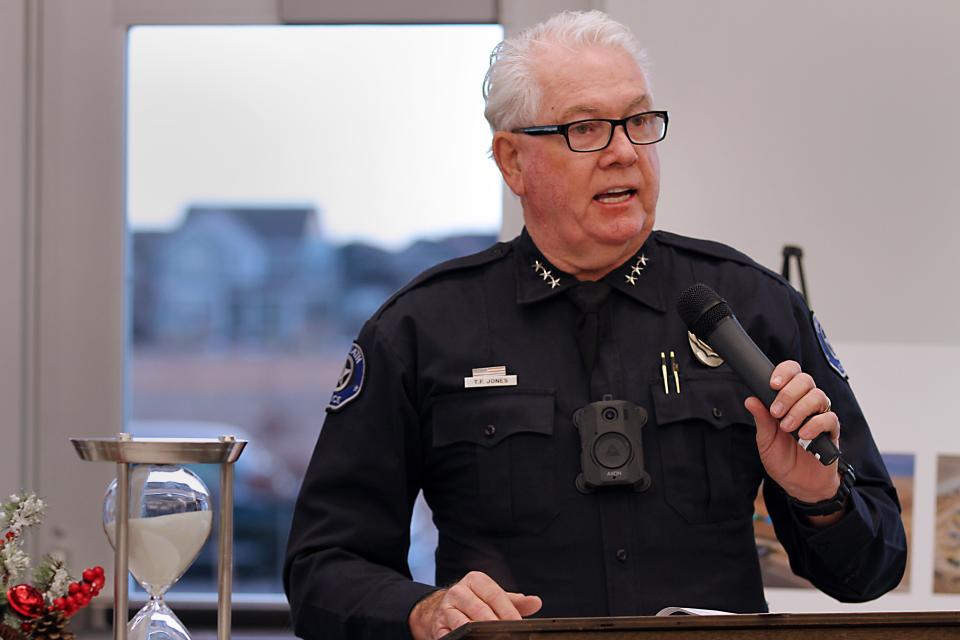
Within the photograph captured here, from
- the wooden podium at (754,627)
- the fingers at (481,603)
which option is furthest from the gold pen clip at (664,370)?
the wooden podium at (754,627)

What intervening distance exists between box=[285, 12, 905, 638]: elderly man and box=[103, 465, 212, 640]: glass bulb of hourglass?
11.2 inches

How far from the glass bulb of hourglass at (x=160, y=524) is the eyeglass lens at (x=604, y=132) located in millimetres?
705

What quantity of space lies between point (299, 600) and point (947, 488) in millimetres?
1447

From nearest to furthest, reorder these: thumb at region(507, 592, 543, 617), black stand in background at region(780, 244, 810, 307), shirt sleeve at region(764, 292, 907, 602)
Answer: thumb at region(507, 592, 543, 617) < shirt sleeve at region(764, 292, 907, 602) < black stand in background at region(780, 244, 810, 307)

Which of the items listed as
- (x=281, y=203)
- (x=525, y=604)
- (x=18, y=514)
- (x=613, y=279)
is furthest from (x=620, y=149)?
(x=281, y=203)

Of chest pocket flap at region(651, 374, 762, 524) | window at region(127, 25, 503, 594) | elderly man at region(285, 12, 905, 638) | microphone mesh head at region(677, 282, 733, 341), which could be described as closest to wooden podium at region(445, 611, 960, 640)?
microphone mesh head at region(677, 282, 733, 341)

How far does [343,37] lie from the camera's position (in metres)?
2.99

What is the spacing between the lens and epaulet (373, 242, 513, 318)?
1.93m

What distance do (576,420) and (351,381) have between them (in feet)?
1.09

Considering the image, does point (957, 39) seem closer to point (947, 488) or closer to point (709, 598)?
point (947, 488)

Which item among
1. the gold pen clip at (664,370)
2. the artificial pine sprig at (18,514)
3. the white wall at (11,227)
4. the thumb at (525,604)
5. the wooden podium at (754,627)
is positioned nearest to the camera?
the wooden podium at (754,627)

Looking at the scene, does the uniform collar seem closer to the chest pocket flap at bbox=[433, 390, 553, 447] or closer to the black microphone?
the chest pocket flap at bbox=[433, 390, 553, 447]

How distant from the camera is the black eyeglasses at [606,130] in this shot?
1.79m

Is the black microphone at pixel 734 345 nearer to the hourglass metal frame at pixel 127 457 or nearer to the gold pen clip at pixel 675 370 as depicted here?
the gold pen clip at pixel 675 370
